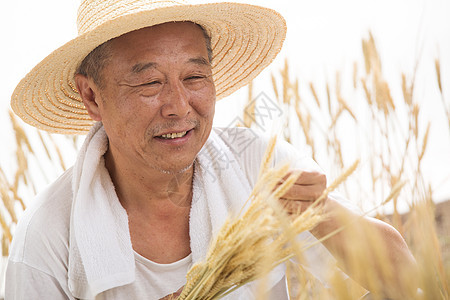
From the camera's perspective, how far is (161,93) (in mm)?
1346

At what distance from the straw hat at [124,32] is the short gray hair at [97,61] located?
19 mm

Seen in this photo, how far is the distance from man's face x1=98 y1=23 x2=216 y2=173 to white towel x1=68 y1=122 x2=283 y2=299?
0.18 metres

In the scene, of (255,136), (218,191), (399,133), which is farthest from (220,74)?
(399,133)

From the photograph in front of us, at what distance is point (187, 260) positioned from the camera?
4.99ft

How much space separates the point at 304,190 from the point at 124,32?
62 cm

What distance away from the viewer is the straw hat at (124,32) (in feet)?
4.31

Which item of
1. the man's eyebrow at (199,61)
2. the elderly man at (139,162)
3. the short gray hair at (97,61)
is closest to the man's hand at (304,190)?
the elderly man at (139,162)

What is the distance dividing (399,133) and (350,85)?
0.26 metres

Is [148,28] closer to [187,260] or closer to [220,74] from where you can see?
[220,74]

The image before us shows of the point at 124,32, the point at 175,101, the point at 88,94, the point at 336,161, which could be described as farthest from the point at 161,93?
the point at 336,161

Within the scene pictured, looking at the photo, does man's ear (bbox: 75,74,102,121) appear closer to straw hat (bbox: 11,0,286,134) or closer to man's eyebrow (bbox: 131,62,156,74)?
straw hat (bbox: 11,0,286,134)

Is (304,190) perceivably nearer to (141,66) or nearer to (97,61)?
(141,66)

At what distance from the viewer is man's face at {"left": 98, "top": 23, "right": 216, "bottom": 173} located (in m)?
1.34

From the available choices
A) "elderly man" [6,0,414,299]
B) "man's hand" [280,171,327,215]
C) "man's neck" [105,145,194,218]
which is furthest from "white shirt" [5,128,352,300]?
"man's hand" [280,171,327,215]
